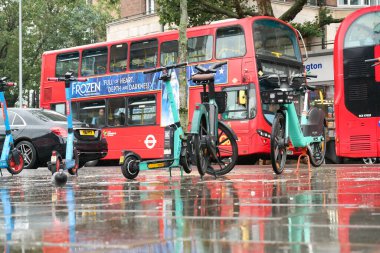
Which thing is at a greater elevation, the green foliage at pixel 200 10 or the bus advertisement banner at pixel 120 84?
the green foliage at pixel 200 10

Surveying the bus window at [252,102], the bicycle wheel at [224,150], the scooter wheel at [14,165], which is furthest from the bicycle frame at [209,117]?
the bus window at [252,102]

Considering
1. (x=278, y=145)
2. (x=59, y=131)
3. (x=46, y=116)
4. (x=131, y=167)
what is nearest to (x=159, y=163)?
(x=131, y=167)

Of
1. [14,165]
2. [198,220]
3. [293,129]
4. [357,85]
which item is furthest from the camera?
[357,85]

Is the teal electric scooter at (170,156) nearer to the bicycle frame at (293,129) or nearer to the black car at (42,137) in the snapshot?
the bicycle frame at (293,129)

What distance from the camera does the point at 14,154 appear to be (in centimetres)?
1293

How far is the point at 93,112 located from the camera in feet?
81.4

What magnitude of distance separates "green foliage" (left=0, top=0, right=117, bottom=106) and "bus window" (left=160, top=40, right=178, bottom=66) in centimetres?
2689

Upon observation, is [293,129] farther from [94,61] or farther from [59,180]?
[94,61]

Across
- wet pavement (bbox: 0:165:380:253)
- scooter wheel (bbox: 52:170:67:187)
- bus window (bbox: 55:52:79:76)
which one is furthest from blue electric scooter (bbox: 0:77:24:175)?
bus window (bbox: 55:52:79:76)

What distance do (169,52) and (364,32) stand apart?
6.40m

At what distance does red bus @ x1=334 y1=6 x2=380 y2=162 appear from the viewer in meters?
18.8

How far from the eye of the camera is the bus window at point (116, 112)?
23984mm

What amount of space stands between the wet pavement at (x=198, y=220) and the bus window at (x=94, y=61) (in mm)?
16853

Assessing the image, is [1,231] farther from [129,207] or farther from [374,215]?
[374,215]
